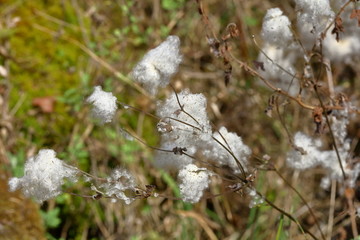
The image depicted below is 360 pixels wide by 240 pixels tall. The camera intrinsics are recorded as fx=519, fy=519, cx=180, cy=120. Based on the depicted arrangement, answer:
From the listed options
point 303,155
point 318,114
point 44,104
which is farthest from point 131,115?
point 318,114

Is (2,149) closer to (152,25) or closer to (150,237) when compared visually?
(150,237)

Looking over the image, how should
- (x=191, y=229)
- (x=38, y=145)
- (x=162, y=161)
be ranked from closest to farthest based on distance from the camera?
(x=162, y=161)
(x=191, y=229)
(x=38, y=145)

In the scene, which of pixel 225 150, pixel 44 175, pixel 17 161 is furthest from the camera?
pixel 17 161

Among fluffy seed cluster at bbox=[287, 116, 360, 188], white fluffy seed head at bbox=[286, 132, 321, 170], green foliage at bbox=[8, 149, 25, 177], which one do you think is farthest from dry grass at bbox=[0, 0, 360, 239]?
white fluffy seed head at bbox=[286, 132, 321, 170]

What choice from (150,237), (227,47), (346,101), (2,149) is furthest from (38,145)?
(346,101)

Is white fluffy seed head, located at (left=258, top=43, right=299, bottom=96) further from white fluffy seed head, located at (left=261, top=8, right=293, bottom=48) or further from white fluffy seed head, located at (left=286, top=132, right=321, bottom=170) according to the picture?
white fluffy seed head, located at (left=286, top=132, right=321, bottom=170)

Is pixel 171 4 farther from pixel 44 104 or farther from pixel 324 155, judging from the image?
pixel 324 155
